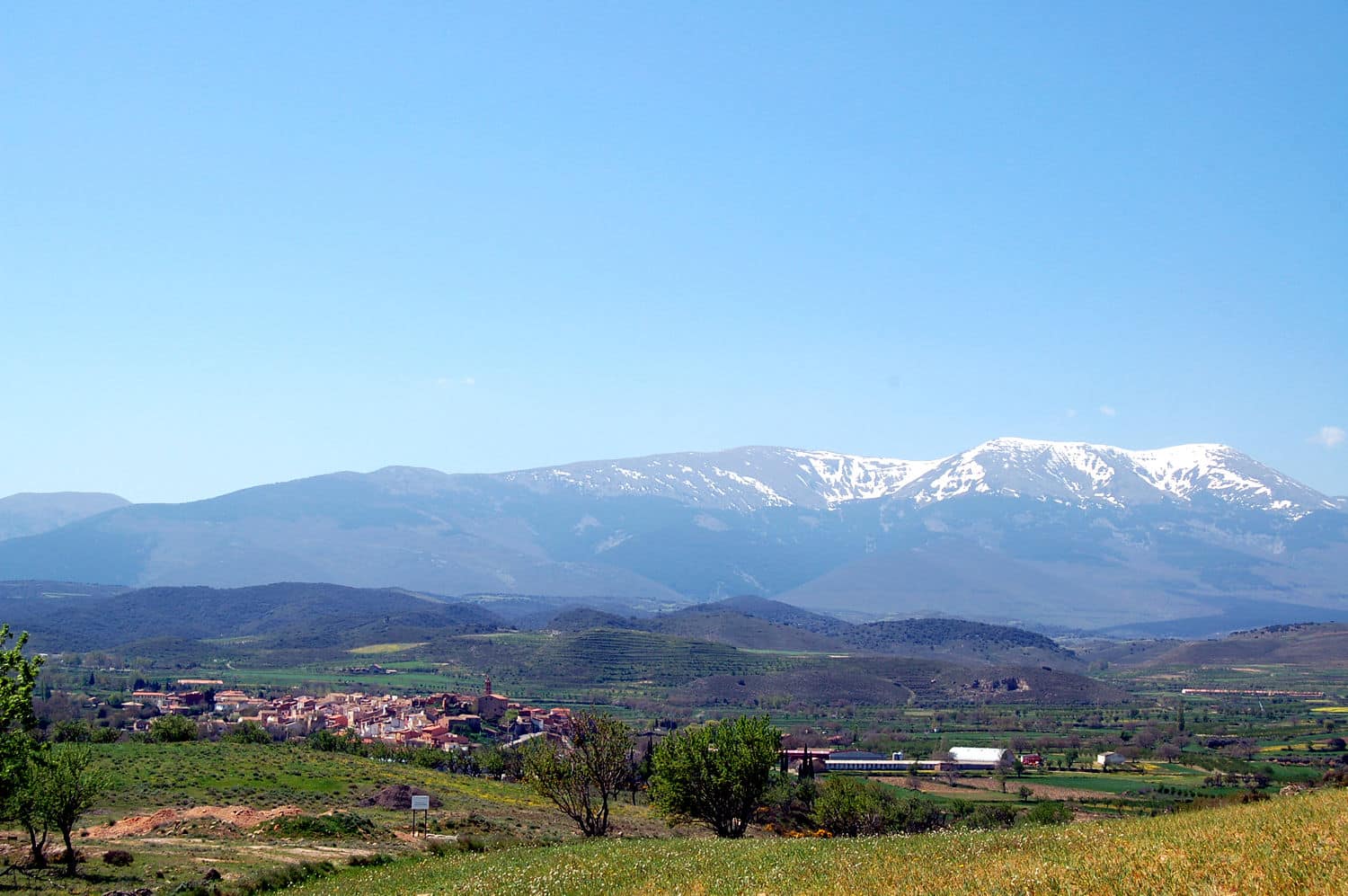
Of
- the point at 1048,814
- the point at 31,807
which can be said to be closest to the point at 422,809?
the point at 31,807

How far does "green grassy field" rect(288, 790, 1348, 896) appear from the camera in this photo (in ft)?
50.5

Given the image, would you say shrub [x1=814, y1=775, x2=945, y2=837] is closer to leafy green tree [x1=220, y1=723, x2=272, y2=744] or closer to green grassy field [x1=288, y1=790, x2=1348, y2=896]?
green grassy field [x1=288, y1=790, x2=1348, y2=896]

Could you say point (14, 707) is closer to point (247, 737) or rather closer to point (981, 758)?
point (247, 737)

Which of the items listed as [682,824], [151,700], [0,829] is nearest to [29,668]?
[0,829]

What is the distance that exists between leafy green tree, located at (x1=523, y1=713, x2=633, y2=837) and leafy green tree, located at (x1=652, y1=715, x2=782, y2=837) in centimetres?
261

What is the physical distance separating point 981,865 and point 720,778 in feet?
100

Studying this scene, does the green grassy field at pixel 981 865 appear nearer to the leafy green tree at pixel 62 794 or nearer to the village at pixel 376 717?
the leafy green tree at pixel 62 794

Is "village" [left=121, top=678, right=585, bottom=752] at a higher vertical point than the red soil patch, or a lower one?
lower

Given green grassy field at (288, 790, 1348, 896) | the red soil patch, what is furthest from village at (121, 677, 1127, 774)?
green grassy field at (288, 790, 1348, 896)

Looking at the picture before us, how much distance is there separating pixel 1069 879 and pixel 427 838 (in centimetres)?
3815

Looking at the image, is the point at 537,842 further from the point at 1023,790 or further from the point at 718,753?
the point at 1023,790

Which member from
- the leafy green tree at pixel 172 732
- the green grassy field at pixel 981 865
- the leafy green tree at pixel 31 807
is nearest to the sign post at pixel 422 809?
the leafy green tree at pixel 31 807

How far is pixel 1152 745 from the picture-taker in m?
139

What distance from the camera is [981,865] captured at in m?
19.1
